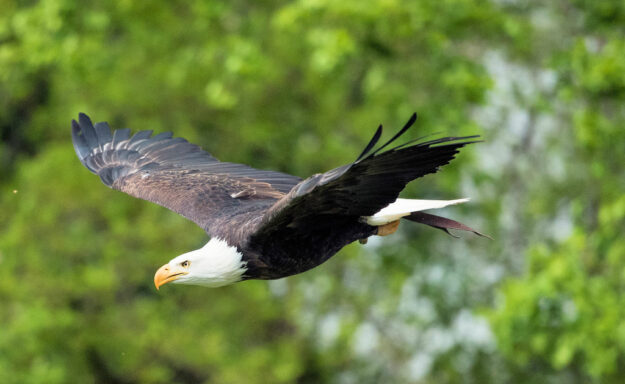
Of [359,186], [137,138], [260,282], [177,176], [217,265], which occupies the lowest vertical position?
[217,265]

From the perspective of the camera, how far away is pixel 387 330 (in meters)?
13.9

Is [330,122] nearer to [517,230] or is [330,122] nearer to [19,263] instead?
[517,230]

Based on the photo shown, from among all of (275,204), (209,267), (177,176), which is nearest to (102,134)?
(177,176)

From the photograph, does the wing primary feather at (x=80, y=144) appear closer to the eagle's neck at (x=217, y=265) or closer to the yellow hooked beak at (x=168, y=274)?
the yellow hooked beak at (x=168, y=274)

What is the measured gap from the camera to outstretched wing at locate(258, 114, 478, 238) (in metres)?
4.59

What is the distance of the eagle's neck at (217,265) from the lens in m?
5.23

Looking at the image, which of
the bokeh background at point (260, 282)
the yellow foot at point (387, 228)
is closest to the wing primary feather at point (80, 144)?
the yellow foot at point (387, 228)

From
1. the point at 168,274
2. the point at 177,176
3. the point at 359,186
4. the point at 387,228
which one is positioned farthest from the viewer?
the point at 177,176

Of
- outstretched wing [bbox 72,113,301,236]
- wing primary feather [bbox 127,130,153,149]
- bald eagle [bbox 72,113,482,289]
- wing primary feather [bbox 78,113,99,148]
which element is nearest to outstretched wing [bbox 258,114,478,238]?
bald eagle [bbox 72,113,482,289]

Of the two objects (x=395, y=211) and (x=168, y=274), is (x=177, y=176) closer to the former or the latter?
(x=168, y=274)

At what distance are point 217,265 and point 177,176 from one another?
1427mm

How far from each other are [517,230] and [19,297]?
20.1 feet

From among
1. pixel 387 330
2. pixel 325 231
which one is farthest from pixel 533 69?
pixel 325 231

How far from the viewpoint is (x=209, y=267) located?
528 centimetres
